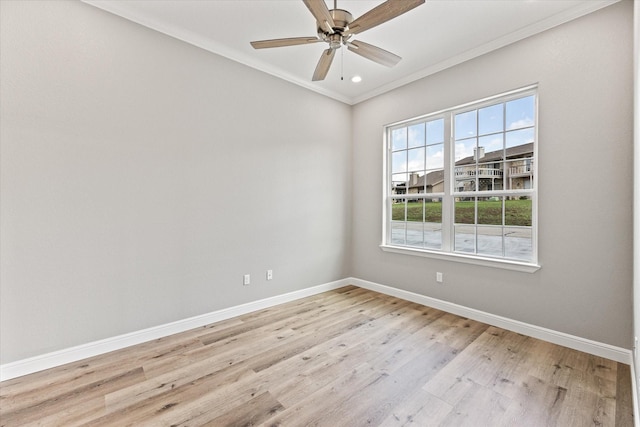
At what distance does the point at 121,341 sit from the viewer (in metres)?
2.49

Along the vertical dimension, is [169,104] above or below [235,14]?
below

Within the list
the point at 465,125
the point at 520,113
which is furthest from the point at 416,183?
the point at 520,113

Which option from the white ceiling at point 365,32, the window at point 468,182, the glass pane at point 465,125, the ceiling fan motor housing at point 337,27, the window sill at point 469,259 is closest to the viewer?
the ceiling fan motor housing at point 337,27

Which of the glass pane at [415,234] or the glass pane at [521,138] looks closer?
the glass pane at [521,138]

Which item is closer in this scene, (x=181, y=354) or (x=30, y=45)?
(x=30, y=45)

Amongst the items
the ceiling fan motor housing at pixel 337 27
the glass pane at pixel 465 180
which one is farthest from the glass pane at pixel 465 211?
the ceiling fan motor housing at pixel 337 27

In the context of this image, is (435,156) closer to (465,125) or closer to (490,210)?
(465,125)

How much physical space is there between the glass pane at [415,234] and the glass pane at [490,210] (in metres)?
0.75

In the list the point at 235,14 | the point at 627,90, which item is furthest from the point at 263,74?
the point at 627,90

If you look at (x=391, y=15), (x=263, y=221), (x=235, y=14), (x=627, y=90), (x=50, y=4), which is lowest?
(x=263, y=221)

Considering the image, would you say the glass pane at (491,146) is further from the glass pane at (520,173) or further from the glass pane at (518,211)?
the glass pane at (518,211)

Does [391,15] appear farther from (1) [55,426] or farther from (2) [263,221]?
(1) [55,426]

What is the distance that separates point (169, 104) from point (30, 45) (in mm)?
967

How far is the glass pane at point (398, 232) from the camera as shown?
3.99m
